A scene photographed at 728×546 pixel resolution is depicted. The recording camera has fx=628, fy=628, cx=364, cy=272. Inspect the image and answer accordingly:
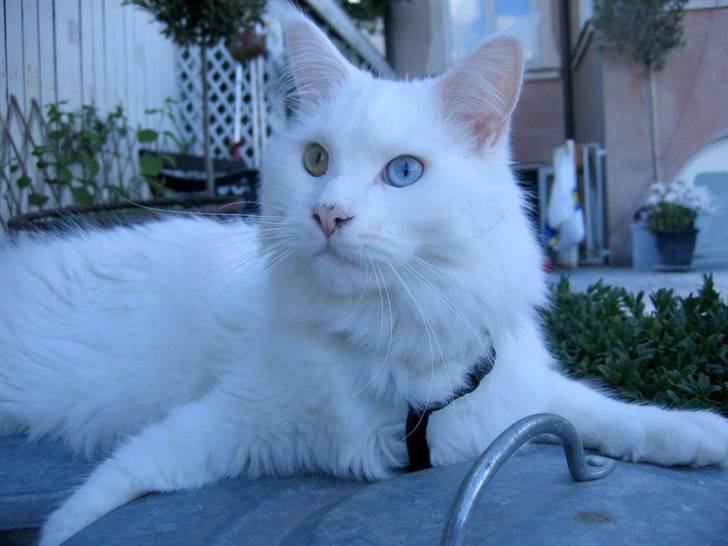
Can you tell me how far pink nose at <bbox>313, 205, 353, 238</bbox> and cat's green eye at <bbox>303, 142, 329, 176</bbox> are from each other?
0.21m

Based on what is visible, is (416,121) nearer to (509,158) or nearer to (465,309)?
(509,158)

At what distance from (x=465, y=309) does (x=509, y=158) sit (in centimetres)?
39

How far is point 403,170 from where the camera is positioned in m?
1.24

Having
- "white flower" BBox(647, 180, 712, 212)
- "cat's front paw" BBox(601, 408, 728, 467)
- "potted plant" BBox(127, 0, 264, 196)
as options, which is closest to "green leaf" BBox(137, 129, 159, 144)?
"potted plant" BBox(127, 0, 264, 196)

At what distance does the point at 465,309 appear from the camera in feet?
4.13

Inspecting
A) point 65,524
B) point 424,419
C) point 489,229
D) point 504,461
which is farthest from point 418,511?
point 65,524

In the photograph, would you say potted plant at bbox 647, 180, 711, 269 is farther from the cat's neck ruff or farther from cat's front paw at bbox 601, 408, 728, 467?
the cat's neck ruff

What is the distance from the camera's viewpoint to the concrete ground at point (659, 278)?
1.77 metres

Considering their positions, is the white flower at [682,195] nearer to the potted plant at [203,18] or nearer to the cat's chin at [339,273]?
the cat's chin at [339,273]

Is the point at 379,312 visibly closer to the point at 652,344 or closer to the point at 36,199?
the point at 652,344

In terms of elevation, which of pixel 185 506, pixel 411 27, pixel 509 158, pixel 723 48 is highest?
pixel 411 27

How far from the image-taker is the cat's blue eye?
48.1 inches

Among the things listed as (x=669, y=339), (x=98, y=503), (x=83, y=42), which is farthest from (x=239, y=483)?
(x=83, y=42)

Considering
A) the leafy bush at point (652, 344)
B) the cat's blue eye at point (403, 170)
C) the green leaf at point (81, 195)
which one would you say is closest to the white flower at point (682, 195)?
the leafy bush at point (652, 344)
